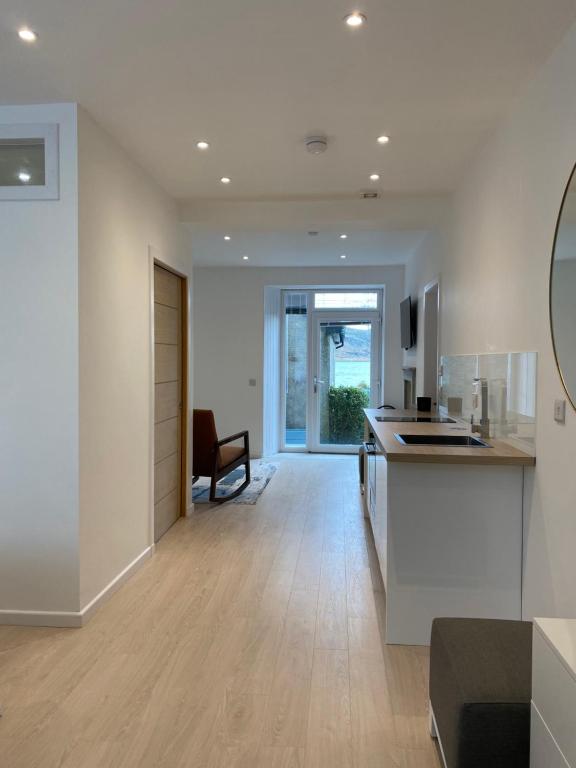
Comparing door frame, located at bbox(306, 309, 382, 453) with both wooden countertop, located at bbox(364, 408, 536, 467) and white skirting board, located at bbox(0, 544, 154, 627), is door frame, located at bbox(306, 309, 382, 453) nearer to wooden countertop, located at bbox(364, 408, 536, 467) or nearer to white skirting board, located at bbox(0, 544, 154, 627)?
wooden countertop, located at bbox(364, 408, 536, 467)

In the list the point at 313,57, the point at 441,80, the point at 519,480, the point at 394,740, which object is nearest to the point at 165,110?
the point at 313,57

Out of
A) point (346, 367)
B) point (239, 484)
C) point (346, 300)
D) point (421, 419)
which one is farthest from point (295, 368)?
point (421, 419)

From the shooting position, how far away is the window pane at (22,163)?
8.07 ft

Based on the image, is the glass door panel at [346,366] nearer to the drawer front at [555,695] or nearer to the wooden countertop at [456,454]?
the wooden countertop at [456,454]

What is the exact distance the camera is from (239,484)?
5.32 m

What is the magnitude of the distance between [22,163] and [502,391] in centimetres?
261

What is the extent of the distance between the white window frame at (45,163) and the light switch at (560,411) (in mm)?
2369

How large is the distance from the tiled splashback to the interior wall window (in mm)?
3691

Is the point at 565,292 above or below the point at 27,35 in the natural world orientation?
below

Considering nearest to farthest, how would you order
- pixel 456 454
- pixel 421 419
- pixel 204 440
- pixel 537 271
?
pixel 537 271, pixel 456 454, pixel 421 419, pixel 204 440

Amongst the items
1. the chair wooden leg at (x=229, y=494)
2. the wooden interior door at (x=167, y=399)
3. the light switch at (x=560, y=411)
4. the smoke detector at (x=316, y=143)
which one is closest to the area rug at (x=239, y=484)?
the chair wooden leg at (x=229, y=494)

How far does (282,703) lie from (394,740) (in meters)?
0.43

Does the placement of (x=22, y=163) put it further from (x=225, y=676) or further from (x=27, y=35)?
(x=225, y=676)

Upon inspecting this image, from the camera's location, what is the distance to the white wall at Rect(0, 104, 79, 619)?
95.3 inches
